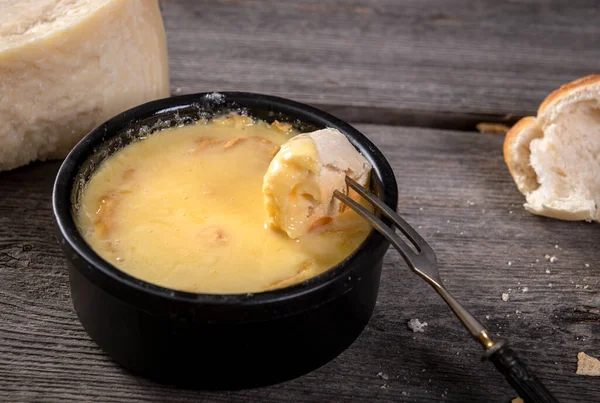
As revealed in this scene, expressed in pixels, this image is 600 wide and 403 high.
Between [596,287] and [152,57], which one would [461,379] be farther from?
[152,57]

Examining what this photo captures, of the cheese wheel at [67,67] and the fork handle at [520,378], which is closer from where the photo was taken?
the fork handle at [520,378]

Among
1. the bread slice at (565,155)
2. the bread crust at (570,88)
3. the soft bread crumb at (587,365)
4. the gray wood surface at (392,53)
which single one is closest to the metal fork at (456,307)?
the soft bread crumb at (587,365)

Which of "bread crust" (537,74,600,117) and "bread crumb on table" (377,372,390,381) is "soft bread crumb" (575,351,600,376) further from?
"bread crust" (537,74,600,117)

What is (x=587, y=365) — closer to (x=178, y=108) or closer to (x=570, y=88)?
(x=570, y=88)

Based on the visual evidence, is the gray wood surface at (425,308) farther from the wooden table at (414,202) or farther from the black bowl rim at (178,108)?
the black bowl rim at (178,108)

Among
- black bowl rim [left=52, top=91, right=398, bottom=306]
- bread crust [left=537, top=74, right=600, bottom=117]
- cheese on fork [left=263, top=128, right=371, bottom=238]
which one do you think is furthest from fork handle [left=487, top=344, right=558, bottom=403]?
bread crust [left=537, top=74, right=600, bottom=117]

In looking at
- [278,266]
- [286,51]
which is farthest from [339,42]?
[278,266]
